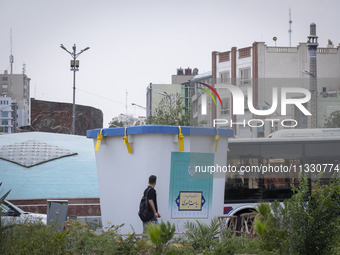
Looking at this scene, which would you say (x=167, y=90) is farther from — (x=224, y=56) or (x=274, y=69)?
(x=274, y=69)

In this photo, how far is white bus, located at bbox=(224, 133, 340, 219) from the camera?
1981 cm

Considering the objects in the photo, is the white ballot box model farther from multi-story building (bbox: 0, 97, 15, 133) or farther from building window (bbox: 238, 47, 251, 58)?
multi-story building (bbox: 0, 97, 15, 133)

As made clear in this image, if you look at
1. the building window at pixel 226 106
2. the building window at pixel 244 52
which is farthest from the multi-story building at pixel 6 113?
the building window at pixel 244 52

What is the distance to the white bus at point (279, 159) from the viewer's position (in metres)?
19.8

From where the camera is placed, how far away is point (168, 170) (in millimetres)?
11328

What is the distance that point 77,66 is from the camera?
4556 centimetres

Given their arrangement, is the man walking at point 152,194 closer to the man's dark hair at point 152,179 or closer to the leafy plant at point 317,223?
the man's dark hair at point 152,179

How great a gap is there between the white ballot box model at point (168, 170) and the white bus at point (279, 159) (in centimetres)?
799

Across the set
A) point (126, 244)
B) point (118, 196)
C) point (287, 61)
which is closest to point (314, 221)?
point (126, 244)

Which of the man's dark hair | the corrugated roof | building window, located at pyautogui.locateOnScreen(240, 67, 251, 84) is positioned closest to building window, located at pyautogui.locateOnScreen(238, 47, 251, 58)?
building window, located at pyautogui.locateOnScreen(240, 67, 251, 84)

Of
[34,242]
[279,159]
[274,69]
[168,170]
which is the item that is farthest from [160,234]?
[274,69]

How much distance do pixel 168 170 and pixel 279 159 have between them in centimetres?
942

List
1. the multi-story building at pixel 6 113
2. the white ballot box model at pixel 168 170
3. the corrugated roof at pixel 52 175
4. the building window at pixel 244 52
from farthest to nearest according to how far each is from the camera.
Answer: the multi-story building at pixel 6 113, the building window at pixel 244 52, the corrugated roof at pixel 52 175, the white ballot box model at pixel 168 170

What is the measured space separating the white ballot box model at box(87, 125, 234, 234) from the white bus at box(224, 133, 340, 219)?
799cm
